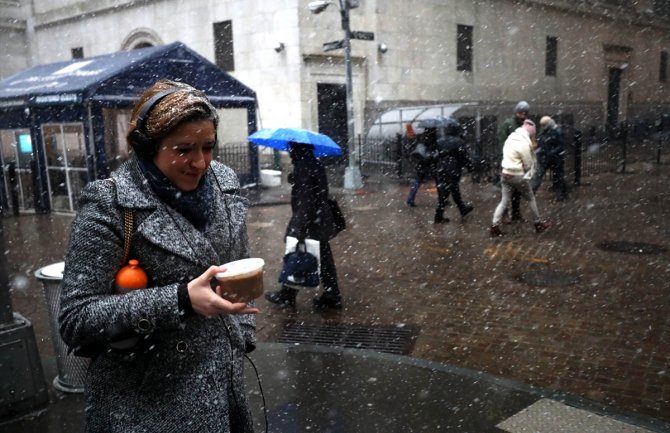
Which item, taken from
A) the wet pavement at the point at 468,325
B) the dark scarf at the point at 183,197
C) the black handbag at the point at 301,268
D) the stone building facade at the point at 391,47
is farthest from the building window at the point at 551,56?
the dark scarf at the point at 183,197

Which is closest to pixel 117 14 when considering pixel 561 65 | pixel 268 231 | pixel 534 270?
pixel 268 231

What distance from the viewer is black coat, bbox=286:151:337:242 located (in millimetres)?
6402

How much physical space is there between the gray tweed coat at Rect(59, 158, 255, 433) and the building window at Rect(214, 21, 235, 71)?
24.4m

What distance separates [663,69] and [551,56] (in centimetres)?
1499

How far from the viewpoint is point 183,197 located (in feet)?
6.73

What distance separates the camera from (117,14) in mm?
29172

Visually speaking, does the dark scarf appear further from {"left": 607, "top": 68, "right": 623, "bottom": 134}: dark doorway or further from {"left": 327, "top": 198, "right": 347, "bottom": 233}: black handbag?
{"left": 607, "top": 68, "right": 623, "bottom": 134}: dark doorway

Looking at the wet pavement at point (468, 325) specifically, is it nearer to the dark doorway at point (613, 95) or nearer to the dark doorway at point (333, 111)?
the dark doorway at point (333, 111)

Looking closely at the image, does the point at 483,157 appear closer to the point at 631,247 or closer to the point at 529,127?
the point at 529,127

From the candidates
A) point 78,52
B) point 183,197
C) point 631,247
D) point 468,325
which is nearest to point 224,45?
point 78,52

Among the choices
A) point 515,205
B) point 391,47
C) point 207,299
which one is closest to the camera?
point 207,299

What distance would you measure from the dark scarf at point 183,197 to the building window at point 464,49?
1133 inches

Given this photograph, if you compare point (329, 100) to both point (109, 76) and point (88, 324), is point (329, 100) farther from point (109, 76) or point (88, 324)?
point (88, 324)

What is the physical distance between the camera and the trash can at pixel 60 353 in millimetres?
4340
